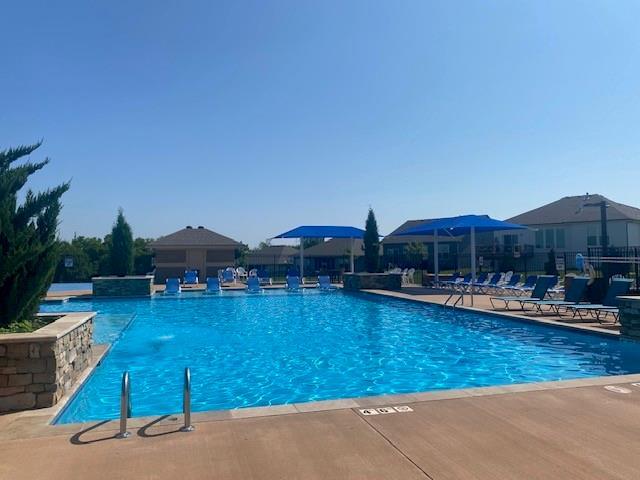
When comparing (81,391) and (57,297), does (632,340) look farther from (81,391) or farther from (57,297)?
(57,297)

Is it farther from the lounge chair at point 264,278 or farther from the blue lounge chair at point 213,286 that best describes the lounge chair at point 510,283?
the lounge chair at point 264,278

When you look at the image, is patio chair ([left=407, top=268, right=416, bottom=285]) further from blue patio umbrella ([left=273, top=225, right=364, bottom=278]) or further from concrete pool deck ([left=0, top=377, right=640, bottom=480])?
concrete pool deck ([left=0, top=377, right=640, bottom=480])

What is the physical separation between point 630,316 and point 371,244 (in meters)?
16.8

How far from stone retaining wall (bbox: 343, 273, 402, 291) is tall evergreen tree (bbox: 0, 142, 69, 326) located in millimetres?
16542

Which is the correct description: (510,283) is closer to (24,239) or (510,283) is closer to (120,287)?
(120,287)

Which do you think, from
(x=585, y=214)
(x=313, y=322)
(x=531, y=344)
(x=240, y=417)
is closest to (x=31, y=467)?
(x=240, y=417)

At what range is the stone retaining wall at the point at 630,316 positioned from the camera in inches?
340

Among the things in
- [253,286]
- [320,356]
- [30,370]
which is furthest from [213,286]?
[30,370]

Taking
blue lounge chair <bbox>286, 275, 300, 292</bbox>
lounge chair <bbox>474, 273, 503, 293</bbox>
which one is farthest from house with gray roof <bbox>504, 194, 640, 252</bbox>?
blue lounge chair <bbox>286, 275, 300, 292</bbox>

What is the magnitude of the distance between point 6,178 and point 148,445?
431cm

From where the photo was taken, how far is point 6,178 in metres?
6.40

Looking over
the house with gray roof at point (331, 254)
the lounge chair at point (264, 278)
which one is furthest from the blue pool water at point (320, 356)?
the house with gray roof at point (331, 254)

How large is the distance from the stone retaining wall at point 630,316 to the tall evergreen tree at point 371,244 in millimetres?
16121

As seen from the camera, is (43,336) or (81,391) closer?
(43,336)
